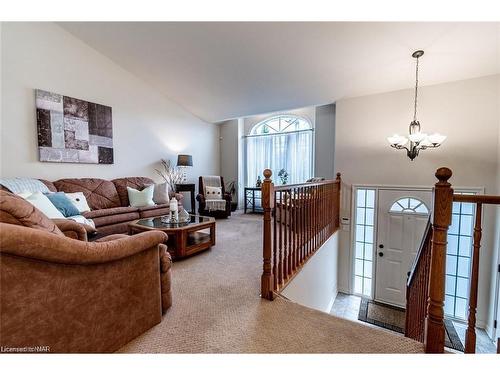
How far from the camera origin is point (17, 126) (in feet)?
9.75

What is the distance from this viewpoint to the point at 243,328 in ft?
4.94

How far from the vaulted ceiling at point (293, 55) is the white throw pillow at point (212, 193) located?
6.52ft

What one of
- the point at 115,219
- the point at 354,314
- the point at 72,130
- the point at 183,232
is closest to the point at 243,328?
the point at 183,232

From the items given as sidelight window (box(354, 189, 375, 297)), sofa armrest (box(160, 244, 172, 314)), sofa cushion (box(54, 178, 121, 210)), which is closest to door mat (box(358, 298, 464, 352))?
sidelight window (box(354, 189, 375, 297))

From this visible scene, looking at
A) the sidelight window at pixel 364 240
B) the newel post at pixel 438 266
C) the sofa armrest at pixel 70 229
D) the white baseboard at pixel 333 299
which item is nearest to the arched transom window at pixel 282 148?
the sidelight window at pixel 364 240

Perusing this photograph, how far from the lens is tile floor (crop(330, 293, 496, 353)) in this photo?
3129 mm

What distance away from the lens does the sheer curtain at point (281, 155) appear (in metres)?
5.49

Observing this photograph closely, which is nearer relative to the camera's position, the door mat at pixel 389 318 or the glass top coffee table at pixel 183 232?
the glass top coffee table at pixel 183 232

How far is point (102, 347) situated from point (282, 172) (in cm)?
489

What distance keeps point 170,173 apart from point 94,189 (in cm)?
166

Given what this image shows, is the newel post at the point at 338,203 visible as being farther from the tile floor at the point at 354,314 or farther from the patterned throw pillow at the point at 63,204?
the patterned throw pillow at the point at 63,204

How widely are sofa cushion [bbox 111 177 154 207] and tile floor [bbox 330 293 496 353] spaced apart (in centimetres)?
391
